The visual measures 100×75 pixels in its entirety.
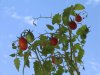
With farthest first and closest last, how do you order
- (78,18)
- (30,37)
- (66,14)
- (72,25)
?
(78,18) < (72,25) < (30,37) < (66,14)

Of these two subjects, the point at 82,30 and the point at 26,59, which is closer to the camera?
the point at 26,59

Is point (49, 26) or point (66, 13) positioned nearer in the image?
point (66, 13)

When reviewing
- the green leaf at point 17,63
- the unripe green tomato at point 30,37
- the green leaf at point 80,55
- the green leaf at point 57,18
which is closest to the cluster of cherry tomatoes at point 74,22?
the green leaf at point 57,18

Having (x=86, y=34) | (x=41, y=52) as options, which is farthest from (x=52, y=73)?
(x=86, y=34)

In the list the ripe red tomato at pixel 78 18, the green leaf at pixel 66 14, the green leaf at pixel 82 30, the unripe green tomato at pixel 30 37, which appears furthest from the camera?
the ripe red tomato at pixel 78 18

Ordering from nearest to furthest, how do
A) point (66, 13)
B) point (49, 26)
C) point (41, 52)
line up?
point (66, 13) < point (41, 52) < point (49, 26)

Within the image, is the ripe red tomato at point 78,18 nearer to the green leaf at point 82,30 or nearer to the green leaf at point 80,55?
the green leaf at point 82,30

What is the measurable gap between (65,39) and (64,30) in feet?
0.45

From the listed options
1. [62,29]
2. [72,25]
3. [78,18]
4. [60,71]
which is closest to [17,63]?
[60,71]

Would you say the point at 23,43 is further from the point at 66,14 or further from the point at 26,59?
the point at 66,14

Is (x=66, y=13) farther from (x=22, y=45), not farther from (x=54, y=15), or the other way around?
(x=22, y=45)

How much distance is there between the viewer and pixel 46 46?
2754mm

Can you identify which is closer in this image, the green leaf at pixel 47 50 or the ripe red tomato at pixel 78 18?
the green leaf at pixel 47 50

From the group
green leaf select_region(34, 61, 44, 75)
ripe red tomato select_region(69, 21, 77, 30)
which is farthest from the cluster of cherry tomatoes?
green leaf select_region(34, 61, 44, 75)
